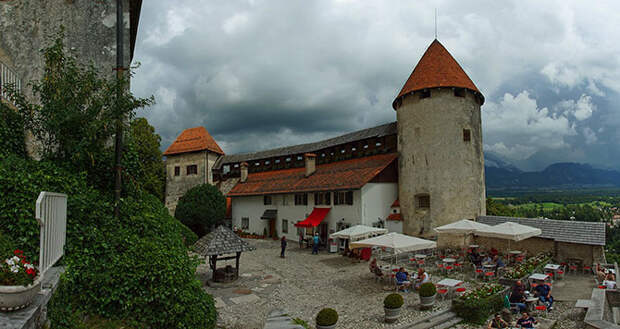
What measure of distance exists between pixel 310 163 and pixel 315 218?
740 cm

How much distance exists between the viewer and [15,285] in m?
3.90

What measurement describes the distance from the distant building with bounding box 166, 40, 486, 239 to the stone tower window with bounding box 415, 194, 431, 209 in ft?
0.22

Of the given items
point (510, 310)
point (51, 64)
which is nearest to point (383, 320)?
point (510, 310)

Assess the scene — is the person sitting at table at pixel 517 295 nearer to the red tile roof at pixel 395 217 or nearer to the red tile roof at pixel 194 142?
the red tile roof at pixel 395 217

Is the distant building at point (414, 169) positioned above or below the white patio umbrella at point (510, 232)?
above

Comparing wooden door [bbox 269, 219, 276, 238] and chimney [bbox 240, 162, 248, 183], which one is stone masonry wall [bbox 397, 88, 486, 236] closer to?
wooden door [bbox 269, 219, 276, 238]

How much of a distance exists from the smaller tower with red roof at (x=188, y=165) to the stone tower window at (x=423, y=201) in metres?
25.8

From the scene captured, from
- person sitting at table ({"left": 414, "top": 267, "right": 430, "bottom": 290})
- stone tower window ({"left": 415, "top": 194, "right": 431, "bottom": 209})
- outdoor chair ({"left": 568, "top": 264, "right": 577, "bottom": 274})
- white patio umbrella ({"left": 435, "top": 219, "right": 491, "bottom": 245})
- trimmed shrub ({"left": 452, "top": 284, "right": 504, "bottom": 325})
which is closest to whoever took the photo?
trimmed shrub ({"left": 452, "top": 284, "right": 504, "bottom": 325})

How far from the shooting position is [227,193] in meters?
38.7

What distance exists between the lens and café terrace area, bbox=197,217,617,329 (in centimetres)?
1065

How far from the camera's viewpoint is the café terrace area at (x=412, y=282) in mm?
10648

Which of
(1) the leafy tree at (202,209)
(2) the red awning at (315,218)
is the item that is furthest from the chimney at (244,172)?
(2) the red awning at (315,218)

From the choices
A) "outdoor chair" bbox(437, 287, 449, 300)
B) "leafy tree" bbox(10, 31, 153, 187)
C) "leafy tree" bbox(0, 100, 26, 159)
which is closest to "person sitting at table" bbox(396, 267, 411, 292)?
"outdoor chair" bbox(437, 287, 449, 300)

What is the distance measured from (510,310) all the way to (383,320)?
13.5 ft
